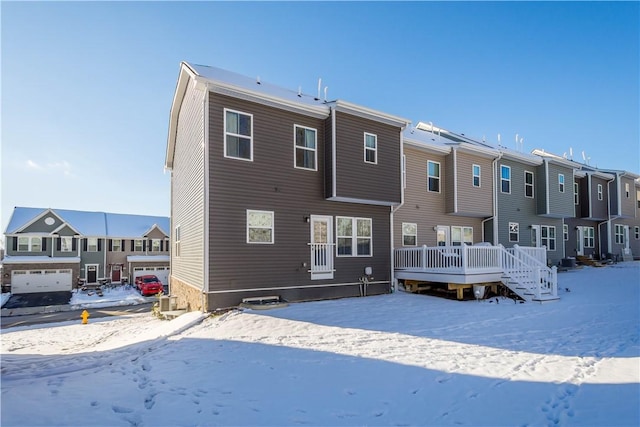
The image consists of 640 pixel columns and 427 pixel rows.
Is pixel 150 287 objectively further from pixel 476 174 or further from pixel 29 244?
pixel 476 174

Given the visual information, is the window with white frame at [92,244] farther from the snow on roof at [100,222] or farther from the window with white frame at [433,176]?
the window with white frame at [433,176]

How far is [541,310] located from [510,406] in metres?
7.68

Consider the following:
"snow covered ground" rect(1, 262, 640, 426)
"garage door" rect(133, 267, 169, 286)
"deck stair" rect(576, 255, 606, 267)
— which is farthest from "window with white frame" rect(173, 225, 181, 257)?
"garage door" rect(133, 267, 169, 286)

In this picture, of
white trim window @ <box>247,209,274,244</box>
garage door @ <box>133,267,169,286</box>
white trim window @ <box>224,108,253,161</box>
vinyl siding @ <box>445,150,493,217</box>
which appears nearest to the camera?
white trim window @ <box>224,108,253,161</box>

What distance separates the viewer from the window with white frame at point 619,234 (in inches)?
1049

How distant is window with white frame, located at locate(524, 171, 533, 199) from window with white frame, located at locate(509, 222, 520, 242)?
1937mm

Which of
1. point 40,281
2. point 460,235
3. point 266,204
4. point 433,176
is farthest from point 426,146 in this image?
point 40,281

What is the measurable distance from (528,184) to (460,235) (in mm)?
5839

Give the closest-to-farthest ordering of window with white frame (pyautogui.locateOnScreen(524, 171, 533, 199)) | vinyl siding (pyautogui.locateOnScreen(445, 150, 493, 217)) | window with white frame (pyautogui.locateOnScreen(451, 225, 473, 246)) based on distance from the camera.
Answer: vinyl siding (pyautogui.locateOnScreen(445, 150, 493, 217)) < window with white frame (pyautogui.locateOnScreen(451, 225, 473, 246)) < window with white frame (pyautogui.locateOnScreen(524, 171, 533, 199))

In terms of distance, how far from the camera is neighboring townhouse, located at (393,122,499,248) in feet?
51.9

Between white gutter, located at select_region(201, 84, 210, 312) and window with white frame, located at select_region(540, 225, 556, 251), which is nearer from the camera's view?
white gutter, located at select_region(201, 84, 210, 312)

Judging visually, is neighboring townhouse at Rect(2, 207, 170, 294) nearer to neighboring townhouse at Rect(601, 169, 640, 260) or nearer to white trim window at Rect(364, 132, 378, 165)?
white trim window at Rect(364, 132, 378, 165)

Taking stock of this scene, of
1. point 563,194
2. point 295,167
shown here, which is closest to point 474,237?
point 563,194

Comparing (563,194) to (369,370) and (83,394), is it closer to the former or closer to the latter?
(369,370)
